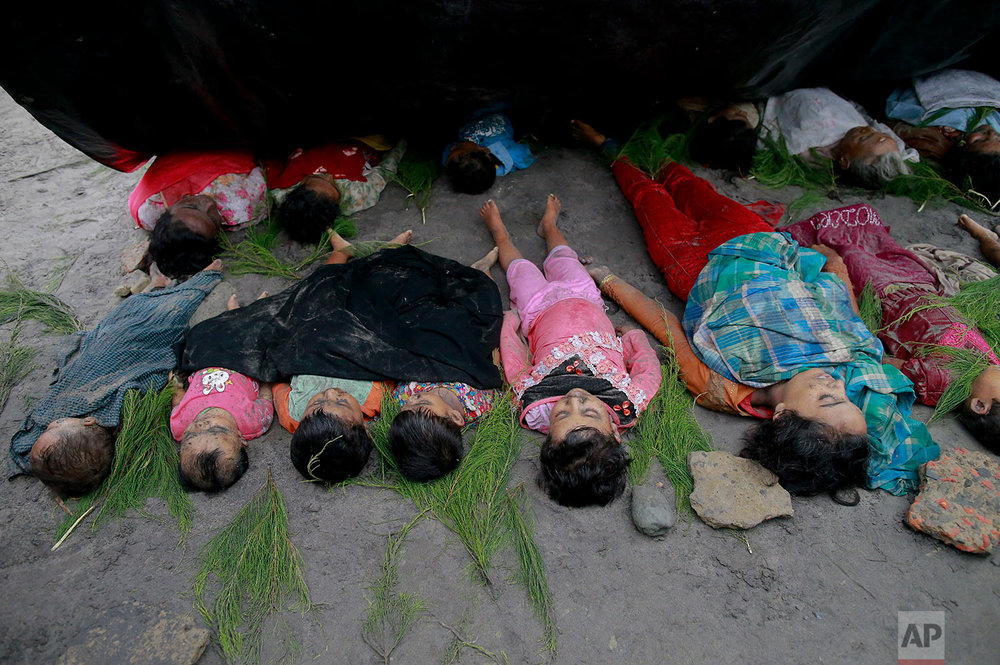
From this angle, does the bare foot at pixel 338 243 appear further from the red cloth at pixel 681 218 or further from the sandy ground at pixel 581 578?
the red cloth at pixel 681 218

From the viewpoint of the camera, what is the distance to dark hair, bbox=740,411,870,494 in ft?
7.89

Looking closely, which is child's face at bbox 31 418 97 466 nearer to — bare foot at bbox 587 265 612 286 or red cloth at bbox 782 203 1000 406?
bare foot at bbox 587 265 612 286

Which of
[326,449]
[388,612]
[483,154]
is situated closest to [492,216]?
[483,154]

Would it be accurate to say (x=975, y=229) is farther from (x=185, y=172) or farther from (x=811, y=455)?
(x=185, y=172)

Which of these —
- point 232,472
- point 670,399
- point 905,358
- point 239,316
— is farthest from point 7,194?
point 905,358

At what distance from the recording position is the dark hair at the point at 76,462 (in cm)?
251

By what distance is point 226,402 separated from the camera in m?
2.82

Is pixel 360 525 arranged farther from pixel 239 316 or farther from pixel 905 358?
pixel 905 358

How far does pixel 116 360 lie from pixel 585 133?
11.0ft

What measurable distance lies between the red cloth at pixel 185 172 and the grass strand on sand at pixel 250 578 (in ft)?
7.36

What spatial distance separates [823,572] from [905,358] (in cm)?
132

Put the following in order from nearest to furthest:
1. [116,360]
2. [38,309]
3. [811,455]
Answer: [811,455] < [116,360] < [38,309]

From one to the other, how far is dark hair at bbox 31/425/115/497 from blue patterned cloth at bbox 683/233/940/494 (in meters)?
2.87

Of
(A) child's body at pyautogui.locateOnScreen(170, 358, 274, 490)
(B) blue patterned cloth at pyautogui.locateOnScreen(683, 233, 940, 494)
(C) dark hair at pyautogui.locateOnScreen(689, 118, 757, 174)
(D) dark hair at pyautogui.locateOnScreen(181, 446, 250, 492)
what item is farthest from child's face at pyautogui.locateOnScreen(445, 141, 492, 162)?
(D) dark hair at pyautogui.locateOnScreen(181, 446, 250, 492)
